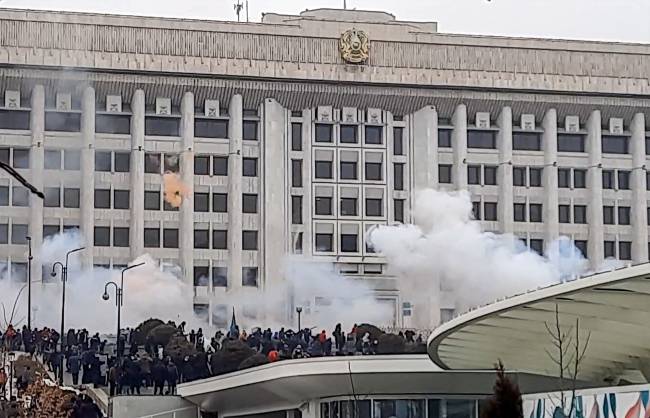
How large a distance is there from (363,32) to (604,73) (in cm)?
1343

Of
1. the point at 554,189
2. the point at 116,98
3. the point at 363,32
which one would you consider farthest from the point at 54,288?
the point at 554,189

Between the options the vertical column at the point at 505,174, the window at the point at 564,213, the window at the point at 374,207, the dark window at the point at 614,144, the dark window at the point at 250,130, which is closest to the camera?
the window at the point at 374,207

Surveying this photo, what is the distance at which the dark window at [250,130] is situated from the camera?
262 ft

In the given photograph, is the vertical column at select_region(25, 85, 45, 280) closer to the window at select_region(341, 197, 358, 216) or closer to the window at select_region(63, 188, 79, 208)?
the window at select_region(63, 188, 79, 208)

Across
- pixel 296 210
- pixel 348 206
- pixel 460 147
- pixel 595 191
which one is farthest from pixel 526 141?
pixel 296 210

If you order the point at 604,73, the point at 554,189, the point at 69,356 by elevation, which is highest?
the point at 604,73

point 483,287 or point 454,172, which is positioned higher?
point 454,172

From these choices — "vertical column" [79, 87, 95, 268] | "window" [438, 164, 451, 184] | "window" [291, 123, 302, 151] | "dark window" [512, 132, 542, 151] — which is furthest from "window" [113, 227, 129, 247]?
"dark window" [512, 132, 542, 151]

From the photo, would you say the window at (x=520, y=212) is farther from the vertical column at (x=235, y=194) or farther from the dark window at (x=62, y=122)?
the dark window at (x=62, y=122)

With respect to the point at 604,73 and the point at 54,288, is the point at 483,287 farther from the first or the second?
the point at 54,288

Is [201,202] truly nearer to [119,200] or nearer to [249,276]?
[119,200]

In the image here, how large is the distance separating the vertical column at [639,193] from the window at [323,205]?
Result: 16.6 meters

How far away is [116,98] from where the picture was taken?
78125mm

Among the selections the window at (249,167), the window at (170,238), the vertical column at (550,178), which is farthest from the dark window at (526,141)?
the window at (170,238)
